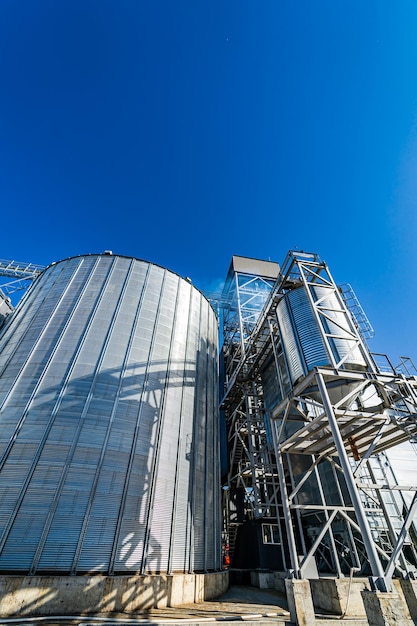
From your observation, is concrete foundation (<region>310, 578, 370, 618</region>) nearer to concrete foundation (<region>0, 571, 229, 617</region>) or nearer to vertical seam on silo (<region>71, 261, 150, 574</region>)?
concrete foundation (<region>0, 571, 229, 617</region>)

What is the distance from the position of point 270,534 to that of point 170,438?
10.3m

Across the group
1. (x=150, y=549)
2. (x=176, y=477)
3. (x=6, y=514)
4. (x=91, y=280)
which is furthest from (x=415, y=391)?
(x=91, y=280)

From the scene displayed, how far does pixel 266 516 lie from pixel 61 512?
13.4 metres

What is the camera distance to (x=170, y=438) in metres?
14.5

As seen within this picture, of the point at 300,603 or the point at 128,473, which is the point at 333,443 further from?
the point at 128,473

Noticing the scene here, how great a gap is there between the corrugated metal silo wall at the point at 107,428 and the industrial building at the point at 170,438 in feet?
0.20

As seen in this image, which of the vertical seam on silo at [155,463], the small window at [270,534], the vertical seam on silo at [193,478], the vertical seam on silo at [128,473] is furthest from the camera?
the small window at [270,534]

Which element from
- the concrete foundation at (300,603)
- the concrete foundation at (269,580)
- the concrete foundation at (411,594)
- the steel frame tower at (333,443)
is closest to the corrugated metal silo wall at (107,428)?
the concrete foundation at (269,580)

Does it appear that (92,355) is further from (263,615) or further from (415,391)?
(415,391)

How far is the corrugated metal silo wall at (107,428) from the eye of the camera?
1070 centimetres

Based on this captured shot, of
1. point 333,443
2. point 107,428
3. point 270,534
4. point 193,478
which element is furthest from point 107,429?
point 270,534

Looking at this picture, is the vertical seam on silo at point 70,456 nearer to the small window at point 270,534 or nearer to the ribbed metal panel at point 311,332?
the ribbed metal panel at point 311,332

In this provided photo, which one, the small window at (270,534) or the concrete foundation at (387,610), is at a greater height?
the small window at (270,534)

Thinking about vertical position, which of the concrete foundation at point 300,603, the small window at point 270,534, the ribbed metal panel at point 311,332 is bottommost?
the concrete foundation at point 300,603
